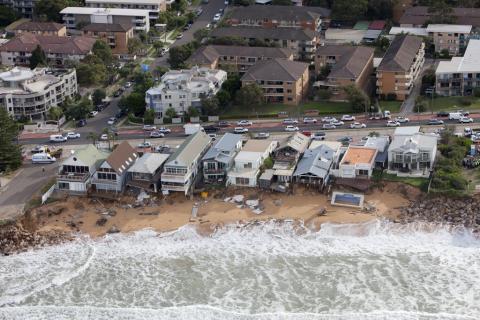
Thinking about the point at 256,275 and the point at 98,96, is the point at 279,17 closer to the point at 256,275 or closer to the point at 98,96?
the point at 98,96

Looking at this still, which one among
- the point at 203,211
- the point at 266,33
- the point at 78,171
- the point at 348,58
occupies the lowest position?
the point at 203,211

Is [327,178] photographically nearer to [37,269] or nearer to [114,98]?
[37,269]

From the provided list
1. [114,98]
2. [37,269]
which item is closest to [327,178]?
[37,269]

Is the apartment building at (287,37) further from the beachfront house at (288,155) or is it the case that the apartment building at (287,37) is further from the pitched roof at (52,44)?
the beachfront house at (288,155)

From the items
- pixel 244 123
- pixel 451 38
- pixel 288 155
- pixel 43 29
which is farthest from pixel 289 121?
pixel 43 29

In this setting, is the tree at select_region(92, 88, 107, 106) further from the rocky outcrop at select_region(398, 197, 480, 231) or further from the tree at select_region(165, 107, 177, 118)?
the rocky outcrop at select_region(398, 197, 480, 231)

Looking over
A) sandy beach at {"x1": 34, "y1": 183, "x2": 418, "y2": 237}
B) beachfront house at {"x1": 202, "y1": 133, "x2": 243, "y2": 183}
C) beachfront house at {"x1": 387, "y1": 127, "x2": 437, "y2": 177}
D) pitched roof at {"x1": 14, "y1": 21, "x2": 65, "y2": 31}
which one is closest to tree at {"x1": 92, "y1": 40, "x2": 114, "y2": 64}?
pitched roof at {"x1": 14, "y1": 21, "x2": 65, "y2": 31}
